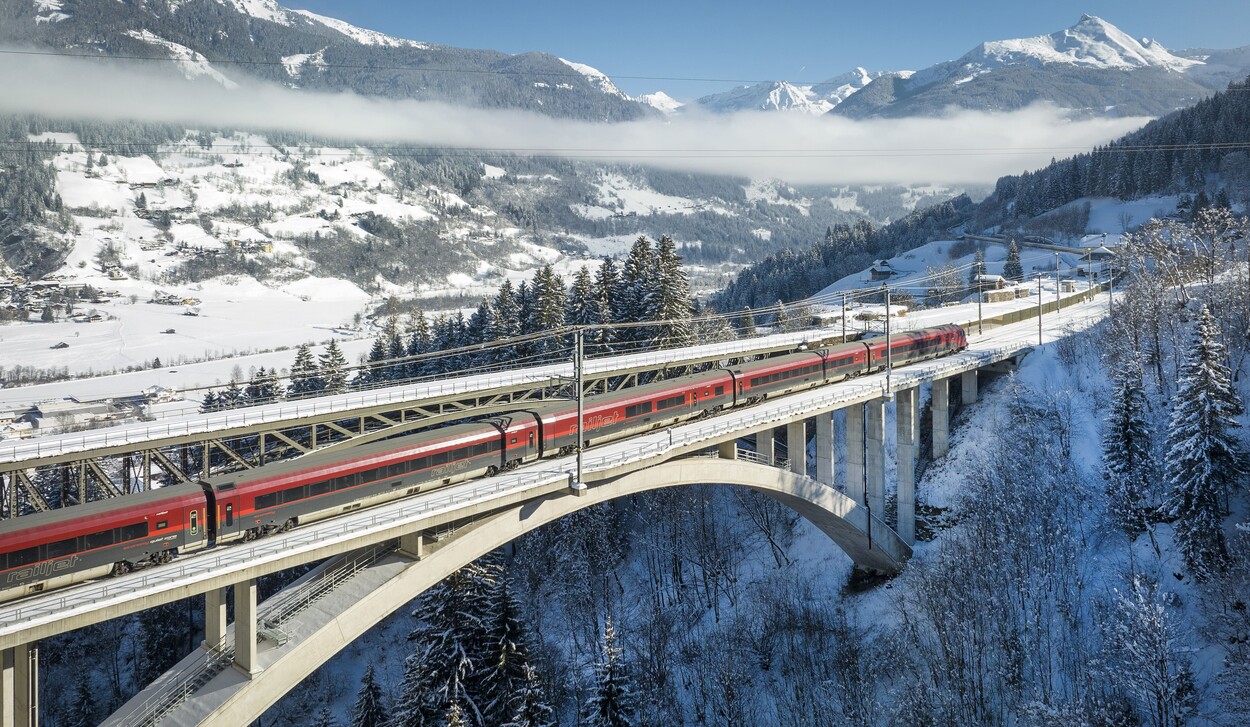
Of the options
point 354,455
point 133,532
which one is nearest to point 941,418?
point 354,455

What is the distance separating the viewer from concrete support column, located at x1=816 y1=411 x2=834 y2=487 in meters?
34.2

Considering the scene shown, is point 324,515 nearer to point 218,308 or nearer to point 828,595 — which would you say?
point 828,595

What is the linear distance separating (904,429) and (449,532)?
82.8 feet

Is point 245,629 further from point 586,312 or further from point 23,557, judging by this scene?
point 586,312

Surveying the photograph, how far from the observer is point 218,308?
149 meters

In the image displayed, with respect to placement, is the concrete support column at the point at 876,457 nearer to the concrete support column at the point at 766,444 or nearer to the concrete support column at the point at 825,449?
the concrete support column at the point at 825,449

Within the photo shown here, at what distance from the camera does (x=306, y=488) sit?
1930cm

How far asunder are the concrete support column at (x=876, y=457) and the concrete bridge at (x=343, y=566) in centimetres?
325

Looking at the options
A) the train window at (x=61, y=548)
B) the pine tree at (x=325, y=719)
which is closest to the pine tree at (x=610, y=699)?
the pine tree at (x=325, y=719)

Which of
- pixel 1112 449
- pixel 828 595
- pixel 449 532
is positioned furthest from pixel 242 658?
pixel 1112 449

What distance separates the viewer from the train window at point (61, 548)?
15.2 metres

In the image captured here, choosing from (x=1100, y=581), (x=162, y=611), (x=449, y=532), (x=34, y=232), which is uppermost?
(x=34, y=232)

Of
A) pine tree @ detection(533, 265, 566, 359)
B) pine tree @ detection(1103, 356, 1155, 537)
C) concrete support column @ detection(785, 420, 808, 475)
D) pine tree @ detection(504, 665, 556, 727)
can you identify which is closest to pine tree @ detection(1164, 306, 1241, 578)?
pine tree @ detection(1103, 356, 1155, 537)

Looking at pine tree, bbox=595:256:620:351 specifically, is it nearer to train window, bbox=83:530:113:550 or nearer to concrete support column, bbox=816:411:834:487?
concrete support column, bbox=816:411:834:487
